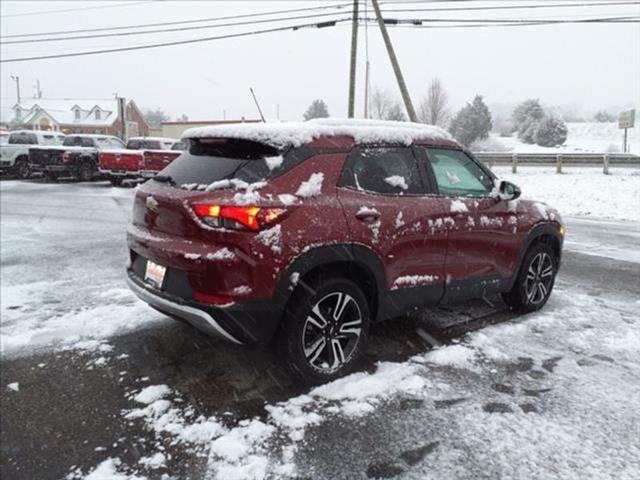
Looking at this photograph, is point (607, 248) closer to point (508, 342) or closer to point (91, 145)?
point (508, 342)

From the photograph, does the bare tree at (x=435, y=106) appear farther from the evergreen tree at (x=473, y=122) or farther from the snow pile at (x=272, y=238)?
the snow pile at (x=272, y=238)

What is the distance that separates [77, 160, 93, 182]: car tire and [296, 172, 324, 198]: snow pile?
1893 cm

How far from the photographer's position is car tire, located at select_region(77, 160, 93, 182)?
19936mm

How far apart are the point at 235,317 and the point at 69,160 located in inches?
741

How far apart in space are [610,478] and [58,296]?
5.31 meters

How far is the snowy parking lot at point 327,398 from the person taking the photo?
9.07ft

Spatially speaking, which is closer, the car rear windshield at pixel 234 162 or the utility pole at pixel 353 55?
the car rear windshield at pixel 234 162

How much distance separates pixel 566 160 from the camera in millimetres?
24719

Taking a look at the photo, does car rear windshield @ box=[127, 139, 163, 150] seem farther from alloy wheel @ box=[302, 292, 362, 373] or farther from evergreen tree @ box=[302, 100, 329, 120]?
evergreen tree @ box=[302, 100, 329, 120]

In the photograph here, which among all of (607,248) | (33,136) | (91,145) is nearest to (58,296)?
(607,248)

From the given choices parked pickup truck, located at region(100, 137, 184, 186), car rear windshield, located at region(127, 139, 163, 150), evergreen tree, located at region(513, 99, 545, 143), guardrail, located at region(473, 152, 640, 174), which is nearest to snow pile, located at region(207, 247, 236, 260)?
parked pickup truck, located at region(100, 137, 184, 186)

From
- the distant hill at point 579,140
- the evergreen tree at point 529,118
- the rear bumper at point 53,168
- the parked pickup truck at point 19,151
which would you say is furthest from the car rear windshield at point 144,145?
the evergreen tree at point 529,118

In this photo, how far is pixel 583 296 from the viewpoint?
19.0ft

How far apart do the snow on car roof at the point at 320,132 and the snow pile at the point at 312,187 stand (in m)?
0.25
